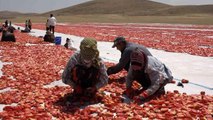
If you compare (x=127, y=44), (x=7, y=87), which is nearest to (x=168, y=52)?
(x=127, y=44)

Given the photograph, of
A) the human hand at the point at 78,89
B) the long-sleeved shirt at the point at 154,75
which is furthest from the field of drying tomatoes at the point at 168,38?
the human hand at the point at 78,89

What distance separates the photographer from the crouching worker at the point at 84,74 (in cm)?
759

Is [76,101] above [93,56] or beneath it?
beneath

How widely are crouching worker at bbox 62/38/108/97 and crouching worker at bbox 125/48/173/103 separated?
0.73 meters

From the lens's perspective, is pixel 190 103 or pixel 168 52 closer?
pixel 190 103

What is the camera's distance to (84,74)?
25.3 ft

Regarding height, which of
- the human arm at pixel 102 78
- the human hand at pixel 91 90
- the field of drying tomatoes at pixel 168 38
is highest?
the human arm at pixel 102 78

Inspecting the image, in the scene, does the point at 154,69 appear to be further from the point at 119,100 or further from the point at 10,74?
the point at 10,74

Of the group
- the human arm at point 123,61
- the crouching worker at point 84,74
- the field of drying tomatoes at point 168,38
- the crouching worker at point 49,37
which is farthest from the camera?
the crouching worker at point 49,37

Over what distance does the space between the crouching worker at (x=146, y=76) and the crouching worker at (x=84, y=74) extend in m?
0.73

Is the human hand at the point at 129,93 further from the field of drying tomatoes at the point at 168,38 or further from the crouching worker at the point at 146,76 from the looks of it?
the field of drying tomatoes at the point at 168,38

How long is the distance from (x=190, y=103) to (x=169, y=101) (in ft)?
1.48

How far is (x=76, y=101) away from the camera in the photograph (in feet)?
25.7

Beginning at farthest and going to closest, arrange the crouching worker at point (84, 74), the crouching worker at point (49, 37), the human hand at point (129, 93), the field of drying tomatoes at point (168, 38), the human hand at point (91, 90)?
the crouching worker at point (49, 37) → the field of drying tomatoes at point (168, 38) → the human hand at point (129, 93) → the human hand at point (91, 90) → the crouching worker at point (84, 74)
